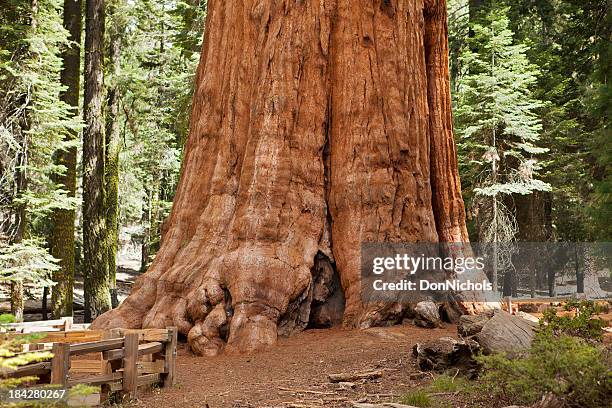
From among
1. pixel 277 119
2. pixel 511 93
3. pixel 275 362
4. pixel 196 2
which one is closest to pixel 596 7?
pixel 511 93

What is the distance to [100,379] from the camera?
648 centimetres

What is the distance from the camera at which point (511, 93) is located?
2128 cm

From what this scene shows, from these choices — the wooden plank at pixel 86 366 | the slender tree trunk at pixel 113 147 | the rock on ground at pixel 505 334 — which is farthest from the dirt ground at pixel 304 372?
the slender tree trunk at pixel 113 147

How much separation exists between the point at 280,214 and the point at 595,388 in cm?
600

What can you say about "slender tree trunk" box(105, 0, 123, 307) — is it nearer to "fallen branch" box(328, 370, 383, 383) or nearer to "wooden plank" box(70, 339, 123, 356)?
"wooden plank" box(70, 339, 123, 356)

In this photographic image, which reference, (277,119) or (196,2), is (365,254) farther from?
(196,2)

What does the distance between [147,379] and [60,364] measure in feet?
5.14

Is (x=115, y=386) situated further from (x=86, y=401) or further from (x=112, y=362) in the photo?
(x=86, y=401)

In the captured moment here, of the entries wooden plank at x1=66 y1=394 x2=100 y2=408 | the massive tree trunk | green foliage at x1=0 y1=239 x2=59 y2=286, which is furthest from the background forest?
wooden plank at x1=66 y1=394 x2=100 y2=408

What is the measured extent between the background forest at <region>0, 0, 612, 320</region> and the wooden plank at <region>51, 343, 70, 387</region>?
8.45 m

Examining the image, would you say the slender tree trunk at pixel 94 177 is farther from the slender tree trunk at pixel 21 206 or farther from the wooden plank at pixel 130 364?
the wooden plank at pixel 130 364

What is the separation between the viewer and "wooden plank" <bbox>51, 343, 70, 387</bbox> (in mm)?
5953

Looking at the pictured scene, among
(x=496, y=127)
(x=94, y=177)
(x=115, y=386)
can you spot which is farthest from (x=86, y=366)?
(x=496, y=127)

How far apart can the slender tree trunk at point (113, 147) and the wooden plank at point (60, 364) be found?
452 inches
